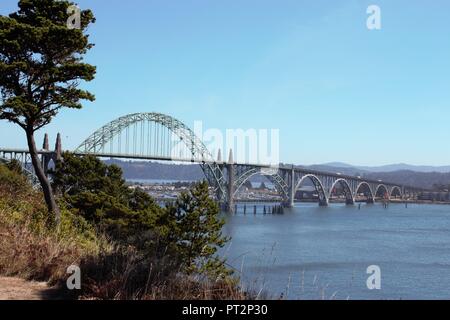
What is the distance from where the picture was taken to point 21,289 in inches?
250

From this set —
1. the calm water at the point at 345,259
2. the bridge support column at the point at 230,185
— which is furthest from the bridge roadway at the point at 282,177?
the calm water at the point at 345,259

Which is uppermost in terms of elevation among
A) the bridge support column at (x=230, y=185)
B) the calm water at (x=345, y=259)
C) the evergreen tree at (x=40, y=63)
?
the evergreen tree at (x=40, y=63)

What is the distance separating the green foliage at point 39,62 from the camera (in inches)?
506

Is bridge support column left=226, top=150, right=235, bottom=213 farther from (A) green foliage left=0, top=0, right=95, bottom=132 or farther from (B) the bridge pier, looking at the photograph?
(A) green foliage left=0, top=0, right=95, bottom=132

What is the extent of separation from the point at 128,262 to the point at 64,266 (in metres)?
1.21

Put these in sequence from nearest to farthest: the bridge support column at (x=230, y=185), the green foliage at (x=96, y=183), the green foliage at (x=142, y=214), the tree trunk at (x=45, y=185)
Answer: the tree trunk at (x=45, y=185) → the green foliage at (x=142, y=214) → the green foliage at (x=96, y=183) → the bridge support column at (x=230, y=185)

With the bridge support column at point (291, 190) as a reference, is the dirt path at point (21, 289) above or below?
above

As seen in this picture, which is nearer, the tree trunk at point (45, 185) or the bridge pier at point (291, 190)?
the tree trunk at point (45, 185)

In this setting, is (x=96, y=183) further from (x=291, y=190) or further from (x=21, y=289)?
(x=291, y=190)

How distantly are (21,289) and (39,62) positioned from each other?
834 centimetres

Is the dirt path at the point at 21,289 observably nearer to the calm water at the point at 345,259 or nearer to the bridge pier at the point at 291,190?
the calm water at the point at 345,259

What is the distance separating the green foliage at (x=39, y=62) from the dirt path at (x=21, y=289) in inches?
269

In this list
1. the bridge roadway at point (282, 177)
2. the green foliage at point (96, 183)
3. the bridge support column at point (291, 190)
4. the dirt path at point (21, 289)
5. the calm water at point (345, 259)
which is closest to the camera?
the dirt path at point (21, 289)
